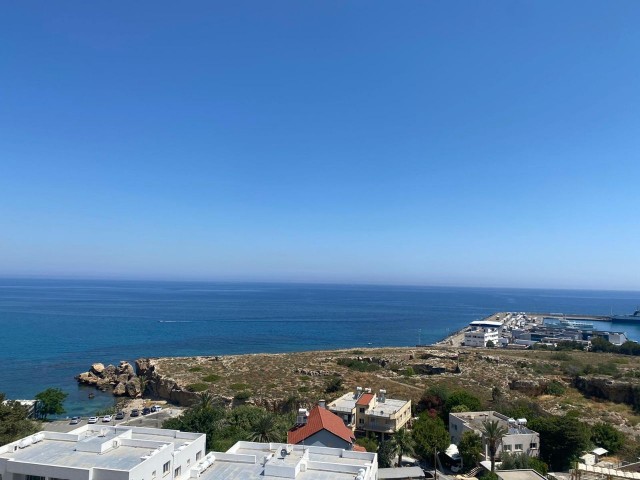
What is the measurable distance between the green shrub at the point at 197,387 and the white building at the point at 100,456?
30442 mm

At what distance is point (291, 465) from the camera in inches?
752

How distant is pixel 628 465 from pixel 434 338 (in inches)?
3983

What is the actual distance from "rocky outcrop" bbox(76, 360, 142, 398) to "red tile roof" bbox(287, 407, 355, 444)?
121 ft

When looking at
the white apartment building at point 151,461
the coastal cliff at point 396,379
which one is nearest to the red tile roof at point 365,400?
the coastal cliff at point 396,379

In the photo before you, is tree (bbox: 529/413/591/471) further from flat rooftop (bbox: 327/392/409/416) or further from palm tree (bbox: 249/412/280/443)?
palm tree (bbox: 249/412/280/443)

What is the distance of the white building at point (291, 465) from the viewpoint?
1859cm

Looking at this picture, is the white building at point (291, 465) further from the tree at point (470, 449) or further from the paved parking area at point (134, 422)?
the paved parking area at point (134, 422)

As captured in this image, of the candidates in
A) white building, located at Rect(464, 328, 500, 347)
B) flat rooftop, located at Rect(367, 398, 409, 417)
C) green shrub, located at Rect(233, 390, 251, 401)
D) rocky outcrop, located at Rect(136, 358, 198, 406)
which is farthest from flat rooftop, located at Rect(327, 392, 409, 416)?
white building, located at Rect(464, 328, 500, 347)

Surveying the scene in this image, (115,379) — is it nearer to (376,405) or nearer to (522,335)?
(376,405)

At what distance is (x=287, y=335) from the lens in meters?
123

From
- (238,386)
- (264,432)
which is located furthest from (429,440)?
(238,386)

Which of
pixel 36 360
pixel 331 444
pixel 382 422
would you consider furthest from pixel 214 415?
pixel 36 360

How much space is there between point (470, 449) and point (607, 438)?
13249mm

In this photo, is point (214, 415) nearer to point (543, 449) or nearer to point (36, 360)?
point (543, 449)
